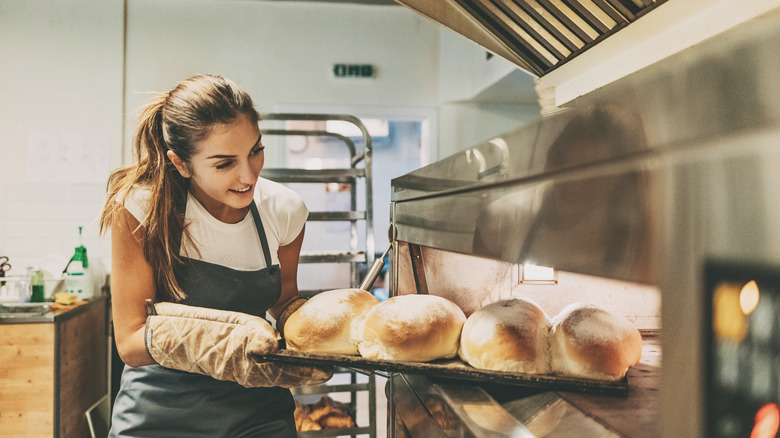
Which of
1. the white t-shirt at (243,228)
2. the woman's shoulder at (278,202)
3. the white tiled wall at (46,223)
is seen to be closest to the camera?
the white t-shirt at (243,228)

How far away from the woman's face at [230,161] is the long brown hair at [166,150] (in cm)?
2

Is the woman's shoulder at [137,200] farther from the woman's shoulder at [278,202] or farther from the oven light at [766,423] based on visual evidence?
the oven light at [766,423]

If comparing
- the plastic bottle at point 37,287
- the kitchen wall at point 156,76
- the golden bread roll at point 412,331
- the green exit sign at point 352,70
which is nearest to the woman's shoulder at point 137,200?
the golden bread roll at point 412,331

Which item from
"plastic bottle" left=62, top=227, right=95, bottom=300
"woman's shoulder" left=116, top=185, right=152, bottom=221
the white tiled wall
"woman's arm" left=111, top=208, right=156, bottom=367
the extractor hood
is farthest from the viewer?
the white tiled wall

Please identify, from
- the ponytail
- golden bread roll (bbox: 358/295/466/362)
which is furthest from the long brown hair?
golden bread roll (bbox: 358/295/466/362)

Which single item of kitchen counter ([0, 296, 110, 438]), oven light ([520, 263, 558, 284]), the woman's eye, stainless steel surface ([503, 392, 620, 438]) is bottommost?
kitchen counter ([0, 296, 110, 438])

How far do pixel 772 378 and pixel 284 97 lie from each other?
12.2 ft

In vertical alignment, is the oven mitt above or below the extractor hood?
below

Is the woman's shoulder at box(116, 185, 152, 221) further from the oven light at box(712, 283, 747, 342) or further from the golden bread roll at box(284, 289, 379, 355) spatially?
the oven light at box(712, 283, 747, 342)

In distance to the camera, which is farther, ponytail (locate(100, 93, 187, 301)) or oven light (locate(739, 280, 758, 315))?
ponytail (locate(100, 93, 187, 301))

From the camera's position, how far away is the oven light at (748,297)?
0.87 feet

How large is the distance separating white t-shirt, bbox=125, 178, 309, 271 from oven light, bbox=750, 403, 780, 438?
122cm

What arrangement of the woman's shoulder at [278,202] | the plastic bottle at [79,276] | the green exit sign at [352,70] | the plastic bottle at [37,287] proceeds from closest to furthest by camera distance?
the woman's shoulder at [278,202]
the plastic bottle at [37,287]
the plastic bottle at [79,276]
the green exit sign at [352,70]

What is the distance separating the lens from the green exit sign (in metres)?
3.75
